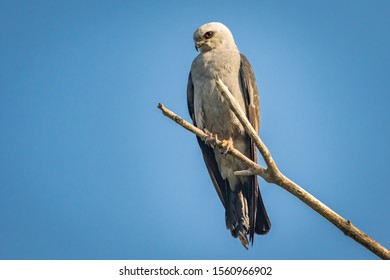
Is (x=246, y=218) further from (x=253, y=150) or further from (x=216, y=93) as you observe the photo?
(x=216, y=93)

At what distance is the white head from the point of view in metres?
9.38

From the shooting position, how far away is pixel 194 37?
962cm

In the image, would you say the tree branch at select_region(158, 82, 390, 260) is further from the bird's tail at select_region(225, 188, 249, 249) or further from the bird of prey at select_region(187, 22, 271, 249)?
the bird of prey at select_region(187, 22, 271, 249)

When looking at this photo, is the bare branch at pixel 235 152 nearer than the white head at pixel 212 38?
Yes

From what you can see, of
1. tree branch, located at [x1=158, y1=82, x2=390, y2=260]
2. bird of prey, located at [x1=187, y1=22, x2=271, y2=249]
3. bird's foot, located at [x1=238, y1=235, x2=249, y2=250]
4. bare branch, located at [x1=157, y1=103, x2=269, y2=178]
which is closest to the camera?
tree branch, located at [x1=158, y1=82, x2=390, y2=260]

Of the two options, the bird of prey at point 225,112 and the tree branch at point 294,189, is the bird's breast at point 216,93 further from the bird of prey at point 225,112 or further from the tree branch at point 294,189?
the tree branch at point 294,189

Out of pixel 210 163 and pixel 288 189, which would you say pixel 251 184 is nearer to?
pixel 210 163

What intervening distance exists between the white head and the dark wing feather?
46 centimetres

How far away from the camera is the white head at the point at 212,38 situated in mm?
9383

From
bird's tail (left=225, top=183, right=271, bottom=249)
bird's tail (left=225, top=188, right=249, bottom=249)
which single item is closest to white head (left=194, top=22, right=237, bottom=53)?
bird's tail (left=225, top=188, right=249, bottom=249)

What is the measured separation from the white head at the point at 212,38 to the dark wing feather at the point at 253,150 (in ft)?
1.51

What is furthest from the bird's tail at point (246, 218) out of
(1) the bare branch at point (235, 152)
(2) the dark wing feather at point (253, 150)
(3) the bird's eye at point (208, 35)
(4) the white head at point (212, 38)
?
(3) the bird's eye at point (208, 35)
